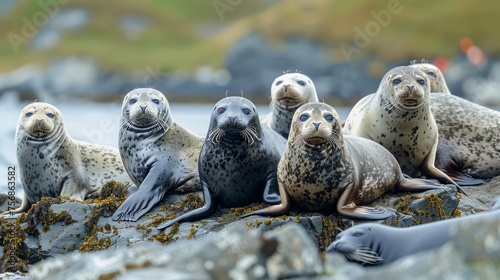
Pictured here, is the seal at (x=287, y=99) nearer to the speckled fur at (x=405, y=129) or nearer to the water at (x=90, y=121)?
the speckled fur at (x=405, y=129)

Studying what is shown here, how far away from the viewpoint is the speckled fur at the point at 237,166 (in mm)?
10633

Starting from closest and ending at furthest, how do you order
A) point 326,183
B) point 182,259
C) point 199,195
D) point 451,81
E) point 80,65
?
1. point 182,259
2. point 326,183
3. point 199,195
4. point 451,81
5. point 80,65

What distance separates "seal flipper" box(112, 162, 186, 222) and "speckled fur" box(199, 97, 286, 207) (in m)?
0.72

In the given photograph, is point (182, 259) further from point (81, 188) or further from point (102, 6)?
point (102, 6)

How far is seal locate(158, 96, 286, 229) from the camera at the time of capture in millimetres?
10516

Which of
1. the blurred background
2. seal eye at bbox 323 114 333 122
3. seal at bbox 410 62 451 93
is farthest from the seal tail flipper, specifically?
the blurred background

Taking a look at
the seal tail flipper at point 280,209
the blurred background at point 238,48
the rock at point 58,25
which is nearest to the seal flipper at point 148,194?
the seal tail flipper at point 280,209

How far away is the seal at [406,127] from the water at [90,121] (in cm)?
557

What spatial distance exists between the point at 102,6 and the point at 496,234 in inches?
1455

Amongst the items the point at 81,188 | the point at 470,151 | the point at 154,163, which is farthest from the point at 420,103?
the point at 81,188

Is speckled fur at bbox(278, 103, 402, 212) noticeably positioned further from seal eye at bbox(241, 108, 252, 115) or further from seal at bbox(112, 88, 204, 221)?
seal at bbox(112, 88, 204, 221)

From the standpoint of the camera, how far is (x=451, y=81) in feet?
120

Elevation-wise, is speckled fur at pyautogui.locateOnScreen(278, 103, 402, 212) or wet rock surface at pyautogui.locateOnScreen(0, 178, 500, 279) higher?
speckled fur at pyautogui.locateOnScreen(278, 103, 402, 212)

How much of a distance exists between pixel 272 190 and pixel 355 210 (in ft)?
3.77
